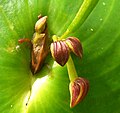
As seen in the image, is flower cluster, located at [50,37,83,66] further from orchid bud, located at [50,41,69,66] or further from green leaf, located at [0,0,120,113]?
green leaf, located at [0,0,120,113]

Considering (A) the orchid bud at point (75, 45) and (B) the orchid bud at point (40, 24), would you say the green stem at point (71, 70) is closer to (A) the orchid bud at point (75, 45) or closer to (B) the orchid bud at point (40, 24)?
(A) the orchid bud at point (75, 45)

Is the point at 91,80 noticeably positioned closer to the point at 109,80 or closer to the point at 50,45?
the point at 109,80

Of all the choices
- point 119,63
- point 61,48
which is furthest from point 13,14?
point 119,63

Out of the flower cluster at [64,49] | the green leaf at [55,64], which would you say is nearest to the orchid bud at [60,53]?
the flower cluster at [64,49]

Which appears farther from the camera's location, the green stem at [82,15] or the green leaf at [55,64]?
the green leaf at [55,64]

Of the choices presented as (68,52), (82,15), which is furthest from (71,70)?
(82,15)

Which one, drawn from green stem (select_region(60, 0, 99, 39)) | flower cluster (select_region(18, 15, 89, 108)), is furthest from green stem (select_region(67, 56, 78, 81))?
green stem (select_region(60, 0, 99, 39))

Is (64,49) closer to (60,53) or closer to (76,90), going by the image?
(60,53)
